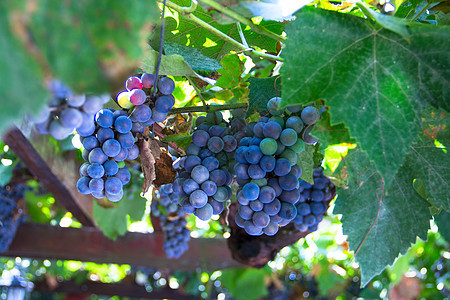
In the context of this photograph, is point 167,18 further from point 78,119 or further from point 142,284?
point 142,284

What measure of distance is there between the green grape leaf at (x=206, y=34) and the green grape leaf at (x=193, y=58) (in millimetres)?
117

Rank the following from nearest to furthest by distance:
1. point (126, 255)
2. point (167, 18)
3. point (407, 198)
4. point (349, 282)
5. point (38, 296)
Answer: point (407, 198)
point (167, 18)
point (126, 255)
point (349, 282)
point (38, 296)

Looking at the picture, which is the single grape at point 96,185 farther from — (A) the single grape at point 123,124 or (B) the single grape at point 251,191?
(B) the single grape at point 251,191

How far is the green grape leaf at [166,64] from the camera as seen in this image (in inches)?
31.6

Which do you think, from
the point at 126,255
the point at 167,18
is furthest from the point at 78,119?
the point at 126,255

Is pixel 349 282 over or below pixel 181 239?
below

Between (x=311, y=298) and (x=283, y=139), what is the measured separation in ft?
16.2

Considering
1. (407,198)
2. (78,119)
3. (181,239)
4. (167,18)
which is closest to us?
(78,119)

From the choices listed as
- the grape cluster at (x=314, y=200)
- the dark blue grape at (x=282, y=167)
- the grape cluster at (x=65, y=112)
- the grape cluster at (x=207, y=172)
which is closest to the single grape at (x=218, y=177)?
the grape cluster at (x=207, y=172)

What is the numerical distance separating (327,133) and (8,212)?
7.07 feet

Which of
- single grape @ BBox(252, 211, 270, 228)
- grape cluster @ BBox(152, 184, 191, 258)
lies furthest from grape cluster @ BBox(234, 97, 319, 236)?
grape cluster @ BBox(152, 184, 191, 258)

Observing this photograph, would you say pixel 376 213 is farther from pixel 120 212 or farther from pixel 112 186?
pixel 120 212

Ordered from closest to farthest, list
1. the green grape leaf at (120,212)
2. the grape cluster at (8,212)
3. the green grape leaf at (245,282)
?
1. the green grape leaf at (120,212)
2. the grape cluster at (8,212)
3. the green grape leaf at (245,282)

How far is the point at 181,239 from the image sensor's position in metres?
2.16
